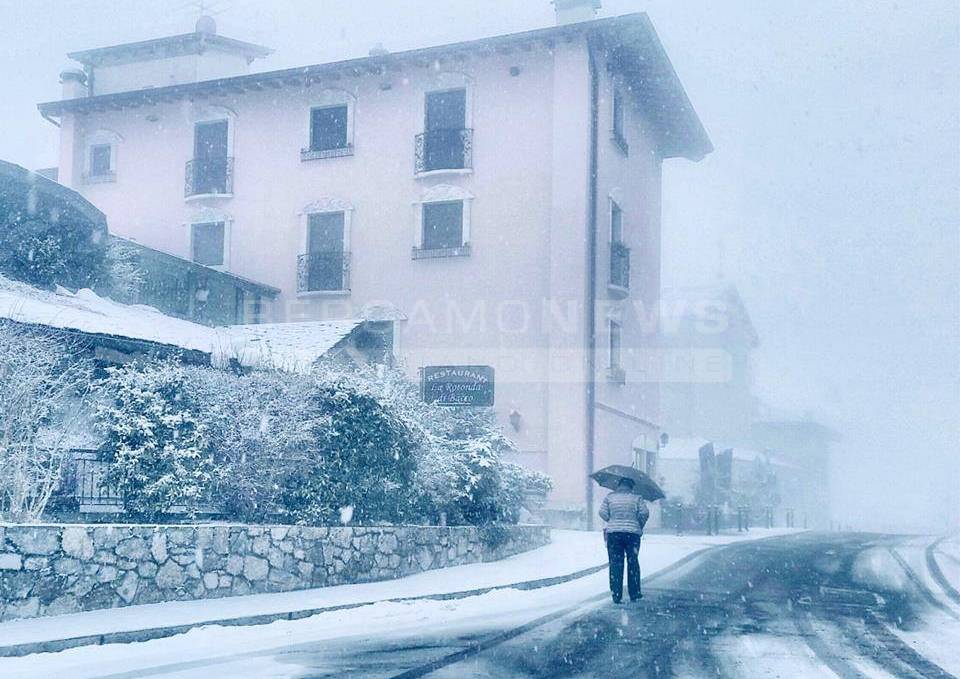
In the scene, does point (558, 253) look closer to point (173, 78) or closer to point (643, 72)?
point (643, 72)

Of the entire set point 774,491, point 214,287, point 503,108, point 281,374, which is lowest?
point 774,491

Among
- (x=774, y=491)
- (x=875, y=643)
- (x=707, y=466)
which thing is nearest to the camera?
(x=875, y=643)

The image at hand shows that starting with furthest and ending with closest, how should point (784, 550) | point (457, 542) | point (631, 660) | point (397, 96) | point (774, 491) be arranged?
point (774, 491)
point (397, 96)
point (784, 550)
point (457, 542)
point (631, 660)

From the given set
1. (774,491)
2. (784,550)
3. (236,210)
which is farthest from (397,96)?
(774,491)

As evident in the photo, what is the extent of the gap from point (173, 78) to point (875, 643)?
31788 mm

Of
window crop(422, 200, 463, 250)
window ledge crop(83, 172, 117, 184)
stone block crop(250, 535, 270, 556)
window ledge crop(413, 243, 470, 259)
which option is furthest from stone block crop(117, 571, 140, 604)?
window ledge crop(83, 172, 117, 184)

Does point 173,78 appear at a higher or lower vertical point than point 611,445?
higher

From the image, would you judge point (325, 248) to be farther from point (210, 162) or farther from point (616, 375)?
point (616, 375)

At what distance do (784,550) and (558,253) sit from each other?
8.45 m

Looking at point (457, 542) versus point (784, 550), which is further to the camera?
point (784, 550)

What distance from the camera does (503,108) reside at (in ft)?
88.6

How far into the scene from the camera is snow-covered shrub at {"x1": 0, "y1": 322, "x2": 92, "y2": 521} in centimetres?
1098

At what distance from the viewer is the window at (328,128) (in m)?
29.0

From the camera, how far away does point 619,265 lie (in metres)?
27.7
